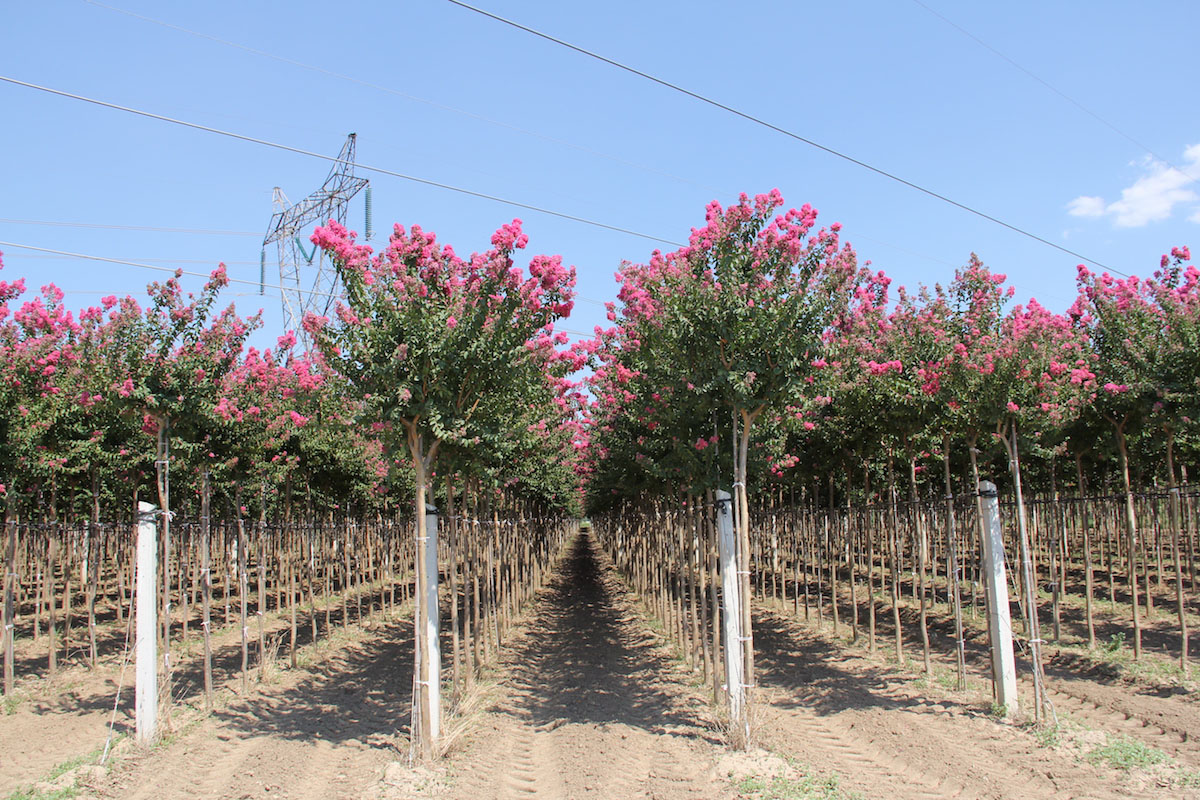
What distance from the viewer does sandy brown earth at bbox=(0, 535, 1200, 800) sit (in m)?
5.82

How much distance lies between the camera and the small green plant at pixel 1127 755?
5852 mm

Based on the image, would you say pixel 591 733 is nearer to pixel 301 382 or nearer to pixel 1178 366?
pixel 301 382

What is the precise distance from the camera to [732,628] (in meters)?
6.71

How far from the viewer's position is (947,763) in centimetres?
611

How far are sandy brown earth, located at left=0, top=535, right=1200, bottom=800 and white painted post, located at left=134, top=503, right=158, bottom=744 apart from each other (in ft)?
0.75

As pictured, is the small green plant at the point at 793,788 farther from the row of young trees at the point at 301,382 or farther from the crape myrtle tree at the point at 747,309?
the row of young trees at the point at 301,382

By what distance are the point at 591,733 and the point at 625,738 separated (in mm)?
388

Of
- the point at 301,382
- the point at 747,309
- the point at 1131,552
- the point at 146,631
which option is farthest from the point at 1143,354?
the point at 146,631

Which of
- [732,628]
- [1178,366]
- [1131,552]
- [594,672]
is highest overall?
[1178,366]

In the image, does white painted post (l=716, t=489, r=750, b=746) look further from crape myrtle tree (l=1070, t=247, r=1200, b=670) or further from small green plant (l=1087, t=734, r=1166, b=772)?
crape myrtle tree (l=1070, t=247, r=1200, b=670)

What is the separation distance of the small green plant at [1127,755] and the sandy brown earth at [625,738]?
6 cm

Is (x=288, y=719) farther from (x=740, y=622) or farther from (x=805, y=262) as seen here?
(x=805, y=262)

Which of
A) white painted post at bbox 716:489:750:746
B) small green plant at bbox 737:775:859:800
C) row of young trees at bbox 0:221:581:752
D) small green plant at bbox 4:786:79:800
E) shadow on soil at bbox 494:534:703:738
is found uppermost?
row of young trees at bbox 0:221:581:752

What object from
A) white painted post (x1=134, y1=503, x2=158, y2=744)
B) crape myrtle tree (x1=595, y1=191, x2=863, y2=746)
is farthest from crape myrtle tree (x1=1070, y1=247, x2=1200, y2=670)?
white painted post (x1=134, y1=503, x2=158, y2=744)
